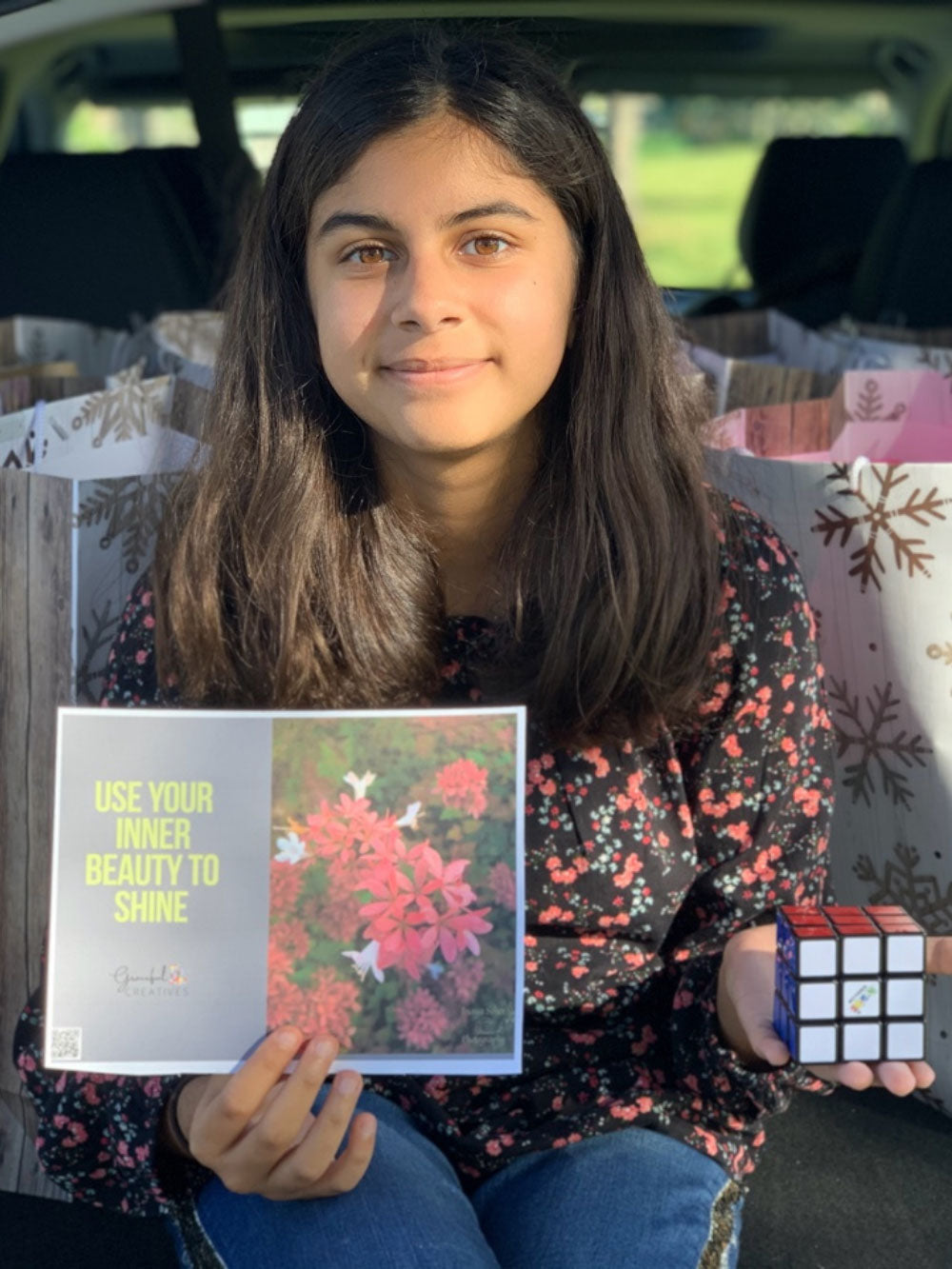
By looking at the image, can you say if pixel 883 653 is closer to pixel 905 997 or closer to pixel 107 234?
pixel 905 997

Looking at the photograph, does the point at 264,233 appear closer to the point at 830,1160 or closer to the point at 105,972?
the point at 105,972

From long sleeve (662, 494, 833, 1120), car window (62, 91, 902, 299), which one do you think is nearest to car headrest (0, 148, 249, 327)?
car window (62, 91, 902, 299)

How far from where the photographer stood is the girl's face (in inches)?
45.7

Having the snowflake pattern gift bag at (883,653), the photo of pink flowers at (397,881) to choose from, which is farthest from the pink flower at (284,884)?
the snowflake pattern gift bag at (883,653)

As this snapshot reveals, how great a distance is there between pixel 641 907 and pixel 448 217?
0.53 metres

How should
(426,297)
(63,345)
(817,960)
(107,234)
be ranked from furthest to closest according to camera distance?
(107,234), (63,345), (426,297), (817,960)

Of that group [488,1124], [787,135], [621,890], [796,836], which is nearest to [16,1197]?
[488,1124]

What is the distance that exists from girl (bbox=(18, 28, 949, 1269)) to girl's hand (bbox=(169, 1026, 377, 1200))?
4 cm

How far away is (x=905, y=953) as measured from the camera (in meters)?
1.03

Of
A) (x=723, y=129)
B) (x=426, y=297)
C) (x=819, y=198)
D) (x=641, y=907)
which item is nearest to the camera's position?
(x=426, y=297)

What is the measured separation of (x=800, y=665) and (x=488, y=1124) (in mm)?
422

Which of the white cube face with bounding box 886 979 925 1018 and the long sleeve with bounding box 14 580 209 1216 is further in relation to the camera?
the long sleeve with bounding box 14 580 209 1216

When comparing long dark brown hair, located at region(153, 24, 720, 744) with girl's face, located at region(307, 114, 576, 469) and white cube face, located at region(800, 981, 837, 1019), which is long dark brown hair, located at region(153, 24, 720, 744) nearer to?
girl's face, located at region(307, 114, 576, 469)

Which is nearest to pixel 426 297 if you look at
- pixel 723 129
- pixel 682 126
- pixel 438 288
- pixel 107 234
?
pixel 438 288
